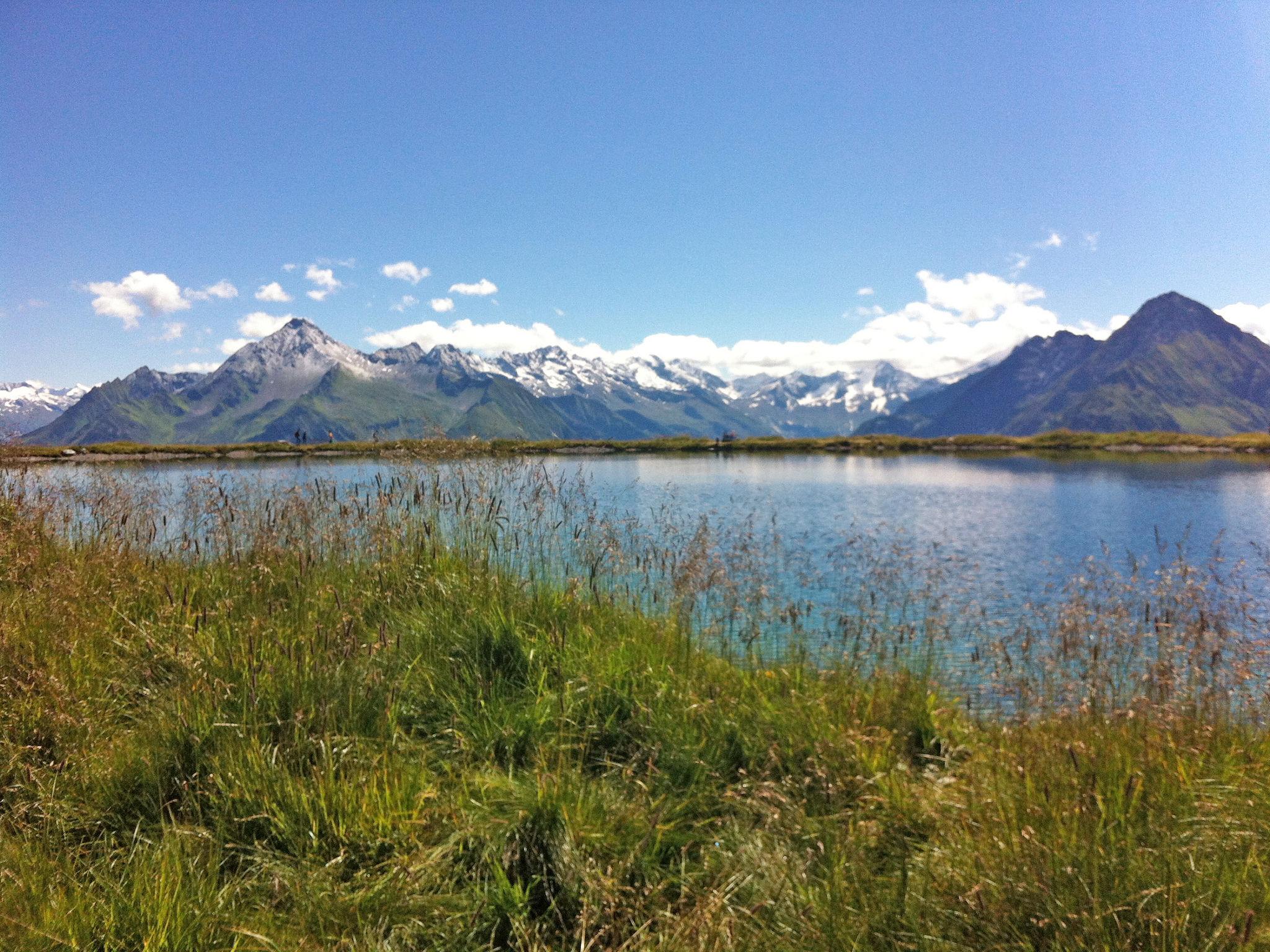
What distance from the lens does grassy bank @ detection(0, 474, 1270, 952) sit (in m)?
3.45

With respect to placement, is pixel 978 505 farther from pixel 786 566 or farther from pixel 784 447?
pixel 784 447

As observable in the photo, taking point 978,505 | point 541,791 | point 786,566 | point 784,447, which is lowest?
point 978,505

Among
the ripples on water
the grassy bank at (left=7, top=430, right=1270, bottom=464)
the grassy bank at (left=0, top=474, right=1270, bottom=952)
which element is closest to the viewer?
the grassy bank at (left=0, top=474, right=1270, bottom=952)

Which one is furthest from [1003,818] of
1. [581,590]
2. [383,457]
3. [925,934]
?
[383,457]

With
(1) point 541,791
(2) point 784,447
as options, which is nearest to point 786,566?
(1) point 541,791

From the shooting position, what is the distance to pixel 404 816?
4.52m

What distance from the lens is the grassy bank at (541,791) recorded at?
345cm

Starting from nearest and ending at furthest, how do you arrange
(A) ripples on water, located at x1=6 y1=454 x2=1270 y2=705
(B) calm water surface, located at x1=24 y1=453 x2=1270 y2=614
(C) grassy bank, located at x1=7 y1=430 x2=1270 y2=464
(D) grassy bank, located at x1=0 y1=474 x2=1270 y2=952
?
(D) grassy bank, located at x1=0 y1=474 x2=1270 y2=952, (A) ripples on water, located at x1=6 y1=454 x2=1270 y2=705, (B) calm water surface, located at x1=24 y1=453 x2=1270 y2=614, (C) grassy bank, located at x1=7 y1=430 x2=1270 y2=464

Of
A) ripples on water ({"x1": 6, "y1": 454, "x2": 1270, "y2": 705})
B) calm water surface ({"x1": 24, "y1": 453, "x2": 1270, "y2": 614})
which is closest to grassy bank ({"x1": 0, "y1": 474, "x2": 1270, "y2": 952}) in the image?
ripples on water ({"x1": 6, "y1": 454, "x2": 1270, "y2": 705})

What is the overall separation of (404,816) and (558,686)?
2104mm

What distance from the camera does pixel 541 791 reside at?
4441 millimetres

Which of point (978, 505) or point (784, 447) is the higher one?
point (784, 447)

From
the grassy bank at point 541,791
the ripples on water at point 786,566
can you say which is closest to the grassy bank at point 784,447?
the ripples on water at point 786,566

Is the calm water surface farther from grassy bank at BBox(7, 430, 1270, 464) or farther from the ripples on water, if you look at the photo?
grassy bank at BBox(7, 430, 1270, 464)
